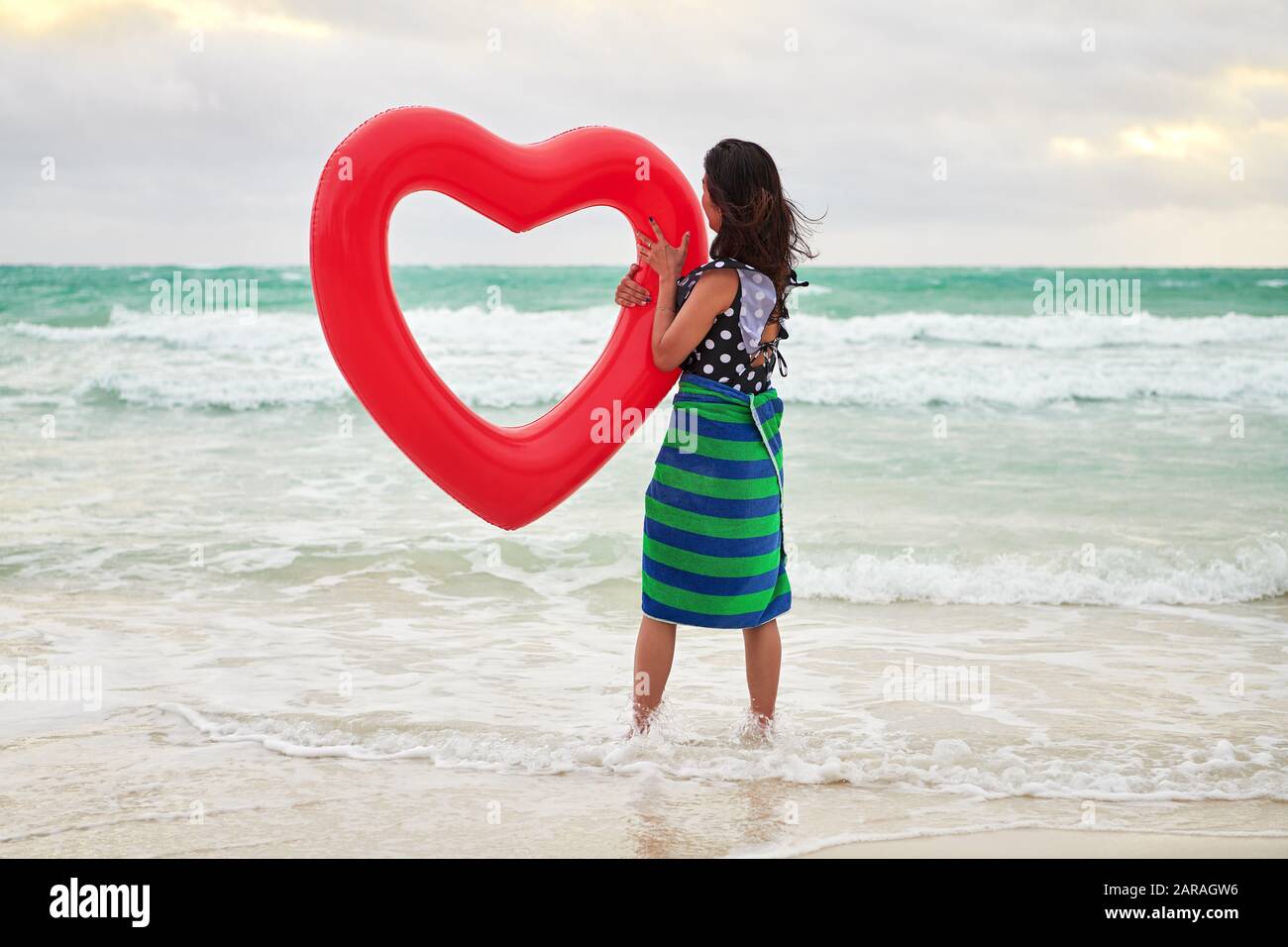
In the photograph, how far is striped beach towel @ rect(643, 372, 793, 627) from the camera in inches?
136

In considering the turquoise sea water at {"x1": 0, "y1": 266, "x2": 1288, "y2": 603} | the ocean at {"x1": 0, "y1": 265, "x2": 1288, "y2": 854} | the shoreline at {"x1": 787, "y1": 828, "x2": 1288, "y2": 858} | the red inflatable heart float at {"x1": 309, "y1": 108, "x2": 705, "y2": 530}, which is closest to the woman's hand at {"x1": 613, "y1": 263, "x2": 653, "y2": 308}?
the red inflatable heart float at {"x1": 309, "y1": 108, "x2": 705, "y2": 530}

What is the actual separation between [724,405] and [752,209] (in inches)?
21.4

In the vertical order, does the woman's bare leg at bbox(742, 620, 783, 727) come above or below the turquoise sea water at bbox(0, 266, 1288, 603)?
below

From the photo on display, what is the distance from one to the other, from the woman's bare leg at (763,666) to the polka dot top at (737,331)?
0.73 meters

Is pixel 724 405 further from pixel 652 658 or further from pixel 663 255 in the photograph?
pixel 652 658

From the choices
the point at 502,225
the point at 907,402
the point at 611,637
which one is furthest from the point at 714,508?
the point at 907,402

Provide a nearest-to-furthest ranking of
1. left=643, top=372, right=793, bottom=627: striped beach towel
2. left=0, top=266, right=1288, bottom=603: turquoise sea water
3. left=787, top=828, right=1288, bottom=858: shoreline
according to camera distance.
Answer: left=787, top=828, right=1288, bottom=858: shoreline < left=643, top=372, right=793, bottom=627: striped beach towel < left=0, top=266, right=1288, bottom=603: turquoise sea water

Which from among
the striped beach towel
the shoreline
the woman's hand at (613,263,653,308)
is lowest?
the shoreline

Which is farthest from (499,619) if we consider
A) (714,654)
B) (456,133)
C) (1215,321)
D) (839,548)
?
(1215,321)

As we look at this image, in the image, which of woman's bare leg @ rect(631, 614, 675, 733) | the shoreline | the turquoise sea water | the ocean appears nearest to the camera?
the shoreline

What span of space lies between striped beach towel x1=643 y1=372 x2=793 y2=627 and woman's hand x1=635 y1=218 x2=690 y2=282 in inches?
12.2

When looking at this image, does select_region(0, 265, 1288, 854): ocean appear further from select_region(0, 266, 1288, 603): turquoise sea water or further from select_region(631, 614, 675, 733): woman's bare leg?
select_region(631, 614, 675, 733): woman's bare leg

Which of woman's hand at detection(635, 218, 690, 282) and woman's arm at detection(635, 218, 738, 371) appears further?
woman's hand at detection(635, 218, 690, 282)

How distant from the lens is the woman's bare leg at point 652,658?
11.9 ft
